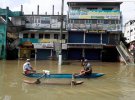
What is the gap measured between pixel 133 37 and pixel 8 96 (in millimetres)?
63528

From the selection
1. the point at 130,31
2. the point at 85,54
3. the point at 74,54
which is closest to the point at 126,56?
the point at 85,54

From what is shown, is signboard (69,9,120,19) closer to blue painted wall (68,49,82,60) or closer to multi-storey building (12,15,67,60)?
multi-storey building (12,15,67,60)

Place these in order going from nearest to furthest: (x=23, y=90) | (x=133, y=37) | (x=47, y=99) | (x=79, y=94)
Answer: (x=47, y=99)
(x=79, y=94)
(x=23, y=90)
(x=133, y=37)

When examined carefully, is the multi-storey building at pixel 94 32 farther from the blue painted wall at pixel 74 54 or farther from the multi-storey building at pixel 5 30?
the multi-storey building at pixel 5 30

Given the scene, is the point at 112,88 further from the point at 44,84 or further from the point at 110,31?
the point at 110,31

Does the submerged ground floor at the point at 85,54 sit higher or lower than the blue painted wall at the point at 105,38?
lower

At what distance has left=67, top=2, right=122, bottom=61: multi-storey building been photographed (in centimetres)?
4594

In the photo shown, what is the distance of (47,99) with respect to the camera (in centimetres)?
1315

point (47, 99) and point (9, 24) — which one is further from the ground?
point (9, 24)

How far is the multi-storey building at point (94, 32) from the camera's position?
45938 mm

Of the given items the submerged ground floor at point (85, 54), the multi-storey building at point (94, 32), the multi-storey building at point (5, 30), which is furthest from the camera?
the submerged ground floor at point (85, 54)

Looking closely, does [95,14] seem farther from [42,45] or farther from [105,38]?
[42,45]

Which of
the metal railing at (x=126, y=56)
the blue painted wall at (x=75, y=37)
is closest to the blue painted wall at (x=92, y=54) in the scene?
the blue painted wall at (x=75, y=37)

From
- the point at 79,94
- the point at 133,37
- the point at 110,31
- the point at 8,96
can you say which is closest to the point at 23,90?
the point at 8,96
